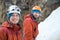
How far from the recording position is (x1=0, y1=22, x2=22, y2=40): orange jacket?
321cm

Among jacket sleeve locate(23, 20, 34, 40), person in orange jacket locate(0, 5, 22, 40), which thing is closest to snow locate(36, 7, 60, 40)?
jacket sleeve locate(23, 20, 34, 40)

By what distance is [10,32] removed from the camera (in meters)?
3.30

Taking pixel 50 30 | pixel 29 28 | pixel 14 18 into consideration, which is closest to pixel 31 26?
pixel 29 28

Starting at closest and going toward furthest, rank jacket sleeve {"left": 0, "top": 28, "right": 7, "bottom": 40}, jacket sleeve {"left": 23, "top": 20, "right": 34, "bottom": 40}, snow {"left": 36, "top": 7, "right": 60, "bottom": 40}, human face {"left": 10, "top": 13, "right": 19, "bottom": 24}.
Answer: jacket sleeve {"left": 0, "top": 28, "right": 7, "bottom": 40}
human face {"left": 10, "top": 13, "right": 19, "bottom": 24}
jacket sleeve {"left": 23, "top": 20, "right": 34, "bottom": 40}
snow {"left": 36, "top": 7, "right": 60, "bottom": 40}

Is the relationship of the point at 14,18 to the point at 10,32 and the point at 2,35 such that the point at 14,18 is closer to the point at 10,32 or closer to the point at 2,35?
the point at 10,32

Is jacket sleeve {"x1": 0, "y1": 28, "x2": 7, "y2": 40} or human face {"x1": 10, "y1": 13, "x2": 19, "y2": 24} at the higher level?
human face {"x1": 10, "y1": 13, "x2": 19, "y2": 24}

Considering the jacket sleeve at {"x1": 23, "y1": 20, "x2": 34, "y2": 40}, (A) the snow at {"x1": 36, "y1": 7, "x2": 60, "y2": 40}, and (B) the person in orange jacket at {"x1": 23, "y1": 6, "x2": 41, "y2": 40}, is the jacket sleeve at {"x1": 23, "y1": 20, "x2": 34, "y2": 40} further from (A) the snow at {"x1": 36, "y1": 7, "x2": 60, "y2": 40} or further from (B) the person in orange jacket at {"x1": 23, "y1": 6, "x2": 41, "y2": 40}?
(A) the snow at {"x1": 36, "y1": 7, "x2": 60, "y2": 40}

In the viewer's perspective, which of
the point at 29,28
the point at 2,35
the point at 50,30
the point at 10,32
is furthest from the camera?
the point at 50,30

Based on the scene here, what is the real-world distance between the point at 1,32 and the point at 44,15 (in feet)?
26.1

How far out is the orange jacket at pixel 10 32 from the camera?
3.21m

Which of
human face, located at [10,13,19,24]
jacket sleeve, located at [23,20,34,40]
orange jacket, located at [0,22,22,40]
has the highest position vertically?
human face, located at [10,13,19,24]

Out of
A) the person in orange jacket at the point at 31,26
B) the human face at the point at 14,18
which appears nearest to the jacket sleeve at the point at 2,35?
the human face at the point at 14,18

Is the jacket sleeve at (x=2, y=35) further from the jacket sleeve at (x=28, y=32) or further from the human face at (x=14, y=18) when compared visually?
the jacket sleeve at (x=28, y=32)

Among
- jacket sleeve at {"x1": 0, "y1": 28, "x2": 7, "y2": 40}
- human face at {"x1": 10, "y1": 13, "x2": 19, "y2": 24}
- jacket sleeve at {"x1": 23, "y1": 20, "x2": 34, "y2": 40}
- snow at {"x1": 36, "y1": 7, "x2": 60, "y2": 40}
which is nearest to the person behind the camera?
jacket sleeve at {"x1": 0, "y1": 28, "x2": 7, "y2": 40}
